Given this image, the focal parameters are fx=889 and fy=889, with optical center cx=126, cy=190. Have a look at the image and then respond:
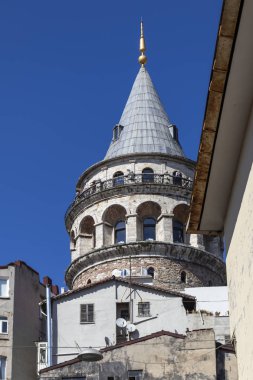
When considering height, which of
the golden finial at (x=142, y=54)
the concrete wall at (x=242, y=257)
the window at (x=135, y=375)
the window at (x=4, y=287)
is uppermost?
the golden finial at (x=142, y=54)

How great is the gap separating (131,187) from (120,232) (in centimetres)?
273

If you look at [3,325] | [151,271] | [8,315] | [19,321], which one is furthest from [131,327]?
[151,271]

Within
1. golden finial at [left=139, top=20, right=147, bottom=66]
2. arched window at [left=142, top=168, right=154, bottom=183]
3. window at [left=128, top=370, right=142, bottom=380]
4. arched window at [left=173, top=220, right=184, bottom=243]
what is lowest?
window at [left=128, top=370, right=142, bottom=380]

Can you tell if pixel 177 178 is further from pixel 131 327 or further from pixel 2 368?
pixel 2 368

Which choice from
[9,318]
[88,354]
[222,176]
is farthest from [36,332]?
[222,176]

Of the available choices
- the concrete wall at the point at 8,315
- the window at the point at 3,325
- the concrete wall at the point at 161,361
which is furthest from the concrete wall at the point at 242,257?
the window at the point at 3,325

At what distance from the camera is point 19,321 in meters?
39.2

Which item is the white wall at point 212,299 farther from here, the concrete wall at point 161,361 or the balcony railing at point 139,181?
the concrete wall at point 161,361

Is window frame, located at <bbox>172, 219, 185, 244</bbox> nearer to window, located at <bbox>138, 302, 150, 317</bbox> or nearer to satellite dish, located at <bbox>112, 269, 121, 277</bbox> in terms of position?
satellite dish, located at <bbox>112, 269, 121, 277</bbox>

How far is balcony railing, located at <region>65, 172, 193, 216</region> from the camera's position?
52.8 metres

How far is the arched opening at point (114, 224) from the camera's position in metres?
52.1

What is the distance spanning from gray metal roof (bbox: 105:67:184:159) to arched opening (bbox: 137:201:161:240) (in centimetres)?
471

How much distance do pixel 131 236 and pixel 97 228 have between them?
2.24 metres

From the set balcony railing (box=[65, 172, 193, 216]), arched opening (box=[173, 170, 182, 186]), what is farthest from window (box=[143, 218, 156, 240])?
arched opening (box=[173, 170, 182, 186])
